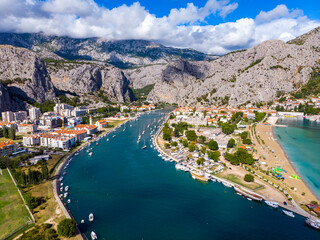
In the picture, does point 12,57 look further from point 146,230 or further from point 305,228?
point 305,228

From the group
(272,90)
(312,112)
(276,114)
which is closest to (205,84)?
(272,90)

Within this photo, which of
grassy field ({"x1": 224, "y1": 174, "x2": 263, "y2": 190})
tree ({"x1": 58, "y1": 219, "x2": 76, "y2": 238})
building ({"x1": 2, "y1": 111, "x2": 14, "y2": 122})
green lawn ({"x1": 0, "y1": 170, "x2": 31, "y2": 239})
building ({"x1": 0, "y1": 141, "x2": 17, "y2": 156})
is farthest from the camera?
building ({"x1": 2, "y1": 111, "x2": 14, "y2": 122})

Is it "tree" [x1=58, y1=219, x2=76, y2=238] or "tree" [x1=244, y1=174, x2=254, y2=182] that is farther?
"tree" [x1=244, y1=174, x2=254, y2=182]

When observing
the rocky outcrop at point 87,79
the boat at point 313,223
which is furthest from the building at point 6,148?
the rocky outcrop at point 87,79

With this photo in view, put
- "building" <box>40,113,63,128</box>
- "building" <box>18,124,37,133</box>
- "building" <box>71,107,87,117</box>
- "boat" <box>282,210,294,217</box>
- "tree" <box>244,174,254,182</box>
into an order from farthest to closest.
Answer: "building" <box>71,107,87,117</box> → "building" <box>40,113,63,128</box> → "building" <box>18,124,37,133</box> → "tree" <box>244,174,254,182</box> → "boat" <box>282,210,294,217</box>

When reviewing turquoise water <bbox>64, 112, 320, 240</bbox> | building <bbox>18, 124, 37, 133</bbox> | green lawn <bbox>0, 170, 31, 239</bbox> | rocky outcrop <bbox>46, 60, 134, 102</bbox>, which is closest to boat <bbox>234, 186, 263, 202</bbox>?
turquoise water <bbox>64, 112, 320, 240</bbox>

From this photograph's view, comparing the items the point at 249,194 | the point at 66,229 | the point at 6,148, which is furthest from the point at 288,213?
the point at 6,148

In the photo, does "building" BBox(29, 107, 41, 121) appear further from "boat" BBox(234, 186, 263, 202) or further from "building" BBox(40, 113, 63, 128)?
"boat" BBox(234, 186, 263, 202)
